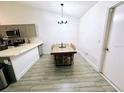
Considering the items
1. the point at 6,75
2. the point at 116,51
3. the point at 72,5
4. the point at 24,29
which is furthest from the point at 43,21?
the point at 116,51

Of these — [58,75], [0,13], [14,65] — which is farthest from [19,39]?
[58,75]

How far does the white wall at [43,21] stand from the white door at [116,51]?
10.1ft

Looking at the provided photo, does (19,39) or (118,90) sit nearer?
(118,90)

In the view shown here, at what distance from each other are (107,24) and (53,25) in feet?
10.7

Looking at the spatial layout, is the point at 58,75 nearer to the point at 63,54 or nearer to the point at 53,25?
the point at 63,54

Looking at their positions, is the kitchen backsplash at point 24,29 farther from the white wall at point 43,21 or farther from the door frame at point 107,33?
the door frame at point 107,33

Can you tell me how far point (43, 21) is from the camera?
15.9ft

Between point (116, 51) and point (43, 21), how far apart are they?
13.4 feet

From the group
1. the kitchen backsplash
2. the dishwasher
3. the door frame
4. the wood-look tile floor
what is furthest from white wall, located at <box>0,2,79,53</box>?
the dishwasher

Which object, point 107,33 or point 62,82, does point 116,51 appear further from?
point 62,82

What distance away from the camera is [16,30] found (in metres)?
4.44

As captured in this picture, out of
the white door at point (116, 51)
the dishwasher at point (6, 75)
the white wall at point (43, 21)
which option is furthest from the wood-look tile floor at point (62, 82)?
the white wall at point (43, 21)

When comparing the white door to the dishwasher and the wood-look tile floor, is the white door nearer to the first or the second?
the wood-look tile floor

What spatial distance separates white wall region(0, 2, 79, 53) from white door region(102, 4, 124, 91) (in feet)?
10.1
